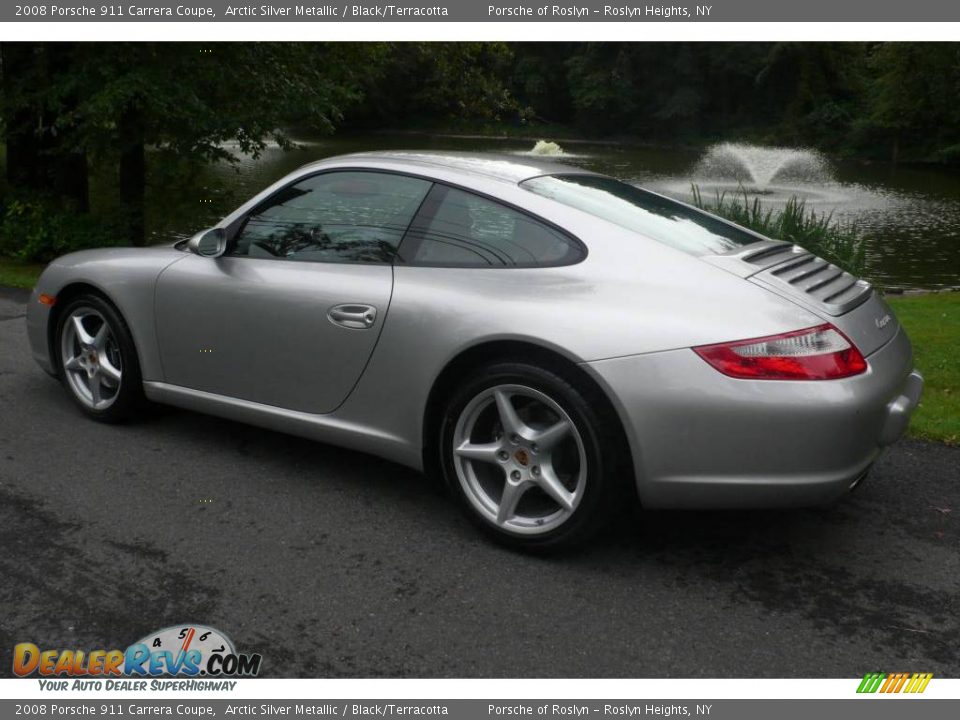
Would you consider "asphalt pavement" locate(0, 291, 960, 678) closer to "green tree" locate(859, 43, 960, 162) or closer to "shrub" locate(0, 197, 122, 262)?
"shrub" locate(0, 197, 122, 262)

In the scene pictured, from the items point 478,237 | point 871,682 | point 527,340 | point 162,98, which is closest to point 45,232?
point 162,98

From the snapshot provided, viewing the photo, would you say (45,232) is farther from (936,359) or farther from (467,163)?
(936,359)

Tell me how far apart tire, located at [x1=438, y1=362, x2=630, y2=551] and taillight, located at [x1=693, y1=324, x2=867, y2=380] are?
45cm

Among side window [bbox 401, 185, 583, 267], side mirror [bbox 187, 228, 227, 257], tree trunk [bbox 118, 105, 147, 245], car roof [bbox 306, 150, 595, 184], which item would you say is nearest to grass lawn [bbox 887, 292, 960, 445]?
car roof [bbox 306, 150, 595, 184]

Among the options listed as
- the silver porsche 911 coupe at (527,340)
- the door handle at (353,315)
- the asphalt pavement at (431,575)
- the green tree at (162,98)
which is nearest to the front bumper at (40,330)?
the silver porsche 911 coupe at (527,340)

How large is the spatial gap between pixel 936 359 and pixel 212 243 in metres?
4.97

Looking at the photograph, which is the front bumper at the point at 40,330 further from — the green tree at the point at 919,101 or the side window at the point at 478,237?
the green tree at the point at 919,101

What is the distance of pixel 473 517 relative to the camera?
3.83 m

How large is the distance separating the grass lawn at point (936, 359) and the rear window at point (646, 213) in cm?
182

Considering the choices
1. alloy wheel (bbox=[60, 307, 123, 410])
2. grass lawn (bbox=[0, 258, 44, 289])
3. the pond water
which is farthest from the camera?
the pond water

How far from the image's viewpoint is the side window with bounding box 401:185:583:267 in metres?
3.76

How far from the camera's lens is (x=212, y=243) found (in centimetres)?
464
